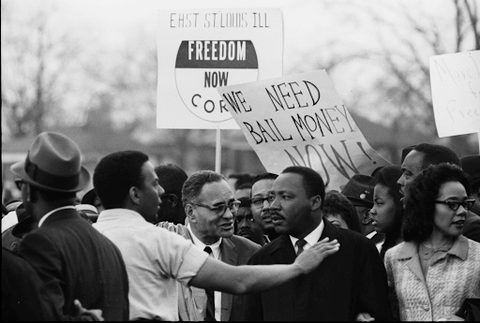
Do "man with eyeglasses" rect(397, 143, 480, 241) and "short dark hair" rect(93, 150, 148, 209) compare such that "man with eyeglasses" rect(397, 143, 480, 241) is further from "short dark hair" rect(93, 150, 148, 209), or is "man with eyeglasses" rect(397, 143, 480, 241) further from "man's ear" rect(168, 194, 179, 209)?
Result: "short dark hair" rect(93, 150, 148, 209)

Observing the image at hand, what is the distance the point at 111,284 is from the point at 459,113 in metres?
4.65

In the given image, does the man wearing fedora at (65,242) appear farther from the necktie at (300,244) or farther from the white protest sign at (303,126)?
the white protest sign at (303,126)

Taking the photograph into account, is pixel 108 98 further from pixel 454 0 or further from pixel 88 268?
pixel 88 268

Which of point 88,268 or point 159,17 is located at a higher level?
point 159,17

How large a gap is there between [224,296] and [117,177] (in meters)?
1.82

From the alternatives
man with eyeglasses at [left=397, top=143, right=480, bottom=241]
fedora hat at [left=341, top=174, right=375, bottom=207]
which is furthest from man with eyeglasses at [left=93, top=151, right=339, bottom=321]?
fedora hat at [left=341, top=174, right=375, bottom=207]

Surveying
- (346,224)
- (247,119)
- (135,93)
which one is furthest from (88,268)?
(135,93)

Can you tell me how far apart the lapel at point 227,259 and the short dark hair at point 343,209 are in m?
0.78

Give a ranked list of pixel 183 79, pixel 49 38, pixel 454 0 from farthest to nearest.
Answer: pixel 49 38
pixel 454 0
pixel 183 79

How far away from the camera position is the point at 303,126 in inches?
333

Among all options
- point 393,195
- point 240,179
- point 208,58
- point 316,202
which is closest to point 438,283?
point 316,202

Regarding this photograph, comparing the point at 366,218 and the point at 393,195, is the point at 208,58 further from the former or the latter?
the point at 393,195

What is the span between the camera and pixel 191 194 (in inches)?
274

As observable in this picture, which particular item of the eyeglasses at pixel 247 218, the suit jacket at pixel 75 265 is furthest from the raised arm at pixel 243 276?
the eyeglasses at pixel 247 218
